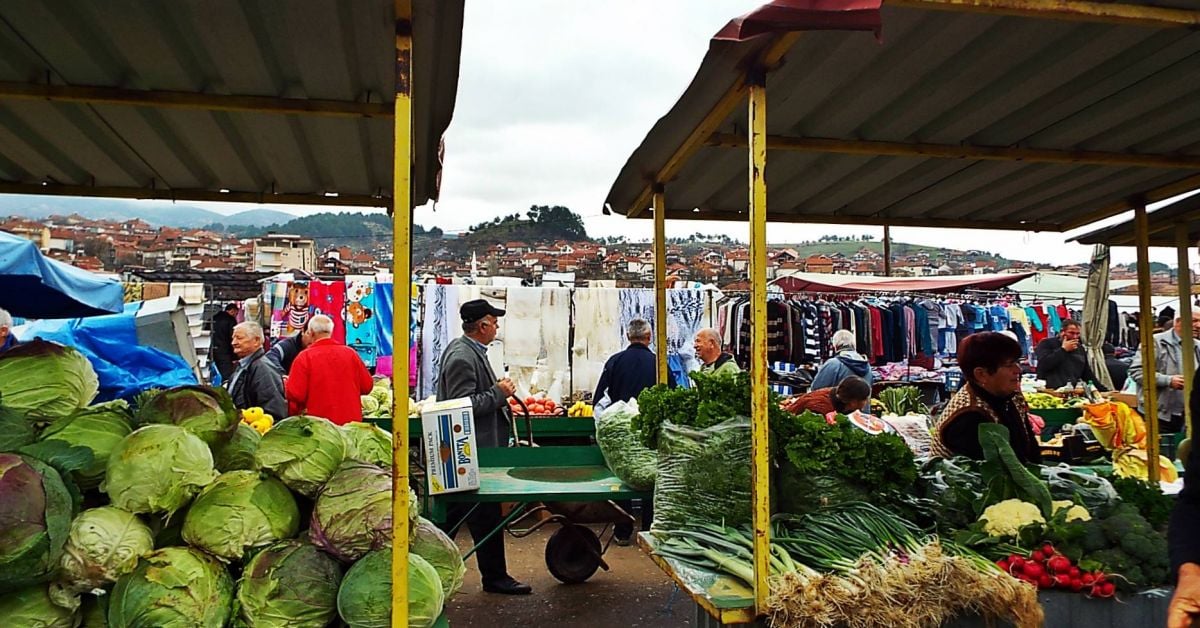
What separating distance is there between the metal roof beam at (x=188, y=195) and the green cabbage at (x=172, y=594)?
3.06m

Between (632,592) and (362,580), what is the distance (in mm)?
4038

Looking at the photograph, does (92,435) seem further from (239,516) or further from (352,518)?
(352,518)

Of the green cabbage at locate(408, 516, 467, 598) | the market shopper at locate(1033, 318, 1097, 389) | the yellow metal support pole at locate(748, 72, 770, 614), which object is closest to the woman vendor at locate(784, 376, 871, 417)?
the yellow metal support pole at locate(748, 72, 770, 614)

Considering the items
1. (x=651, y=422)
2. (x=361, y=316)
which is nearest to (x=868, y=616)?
(x=651, y=422)

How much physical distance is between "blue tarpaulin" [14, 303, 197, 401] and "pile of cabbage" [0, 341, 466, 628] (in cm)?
474

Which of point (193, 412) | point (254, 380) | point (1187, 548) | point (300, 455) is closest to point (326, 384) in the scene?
point (254, 380)

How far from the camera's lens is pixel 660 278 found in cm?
528

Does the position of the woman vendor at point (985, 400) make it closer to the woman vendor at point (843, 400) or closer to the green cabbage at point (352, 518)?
the woman vendor at point (843, 400)

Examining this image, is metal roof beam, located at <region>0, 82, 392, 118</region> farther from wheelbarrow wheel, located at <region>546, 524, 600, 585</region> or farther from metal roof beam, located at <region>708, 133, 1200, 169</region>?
wheelbarrow wheel, located at <region>546, 524, 600, 585</region>

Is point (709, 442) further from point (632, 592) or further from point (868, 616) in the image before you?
point (632, 592)

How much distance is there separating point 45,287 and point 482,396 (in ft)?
12.9

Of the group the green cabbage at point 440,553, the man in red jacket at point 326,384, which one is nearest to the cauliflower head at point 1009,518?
the green cabbage at point 440,553

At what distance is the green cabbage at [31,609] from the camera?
248 cm

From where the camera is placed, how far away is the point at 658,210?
4887 millimetres
